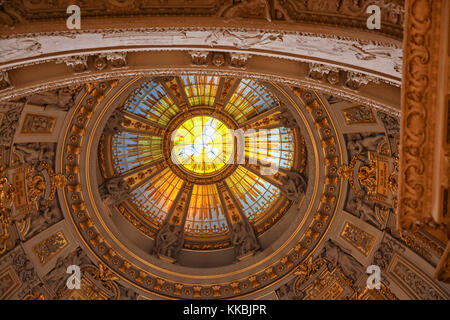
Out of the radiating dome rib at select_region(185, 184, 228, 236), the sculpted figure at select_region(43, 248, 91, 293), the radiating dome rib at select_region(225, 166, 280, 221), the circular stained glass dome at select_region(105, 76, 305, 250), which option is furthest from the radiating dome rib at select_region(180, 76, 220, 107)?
the sculpted figure at select_region(43, 248, 91, 293)

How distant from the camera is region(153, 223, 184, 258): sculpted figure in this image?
52.5ft

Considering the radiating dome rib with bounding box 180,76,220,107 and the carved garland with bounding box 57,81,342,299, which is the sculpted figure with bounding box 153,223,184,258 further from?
the radiating dome rib with bounding box 180,76,220,107

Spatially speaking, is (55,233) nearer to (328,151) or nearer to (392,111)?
(328,151)

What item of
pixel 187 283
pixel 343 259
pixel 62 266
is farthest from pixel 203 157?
pixel 343 259

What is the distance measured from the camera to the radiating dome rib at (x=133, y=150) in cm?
1572

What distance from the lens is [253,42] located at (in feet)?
25.8

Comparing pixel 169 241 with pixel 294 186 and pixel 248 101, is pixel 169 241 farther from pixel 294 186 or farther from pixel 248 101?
pixel 248 101

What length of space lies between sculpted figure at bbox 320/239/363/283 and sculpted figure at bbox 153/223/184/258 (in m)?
5.61

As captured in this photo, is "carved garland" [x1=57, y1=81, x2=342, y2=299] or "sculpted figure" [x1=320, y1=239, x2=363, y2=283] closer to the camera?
"carved garland" [x1=57, y1=81, x2=342, y2=299]

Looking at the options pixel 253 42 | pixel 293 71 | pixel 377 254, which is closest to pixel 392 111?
pixel 293 71

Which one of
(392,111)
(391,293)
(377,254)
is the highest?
(392,111)

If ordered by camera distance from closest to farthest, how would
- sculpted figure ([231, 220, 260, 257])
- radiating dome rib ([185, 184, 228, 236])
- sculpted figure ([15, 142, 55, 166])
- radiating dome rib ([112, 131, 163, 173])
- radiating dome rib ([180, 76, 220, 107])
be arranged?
sculpted figure ([15, 142, 55, 166]) < radiating dome rib ([180, 76, 220, 107]) < radiating dome rib ([112, 131, 163, 173]) < sculpted figure ([231, 220, 260, 257]) < radiating dome rib ([185, 184, 228, 236])

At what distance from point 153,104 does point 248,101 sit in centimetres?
361

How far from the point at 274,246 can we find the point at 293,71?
27.2 ft
